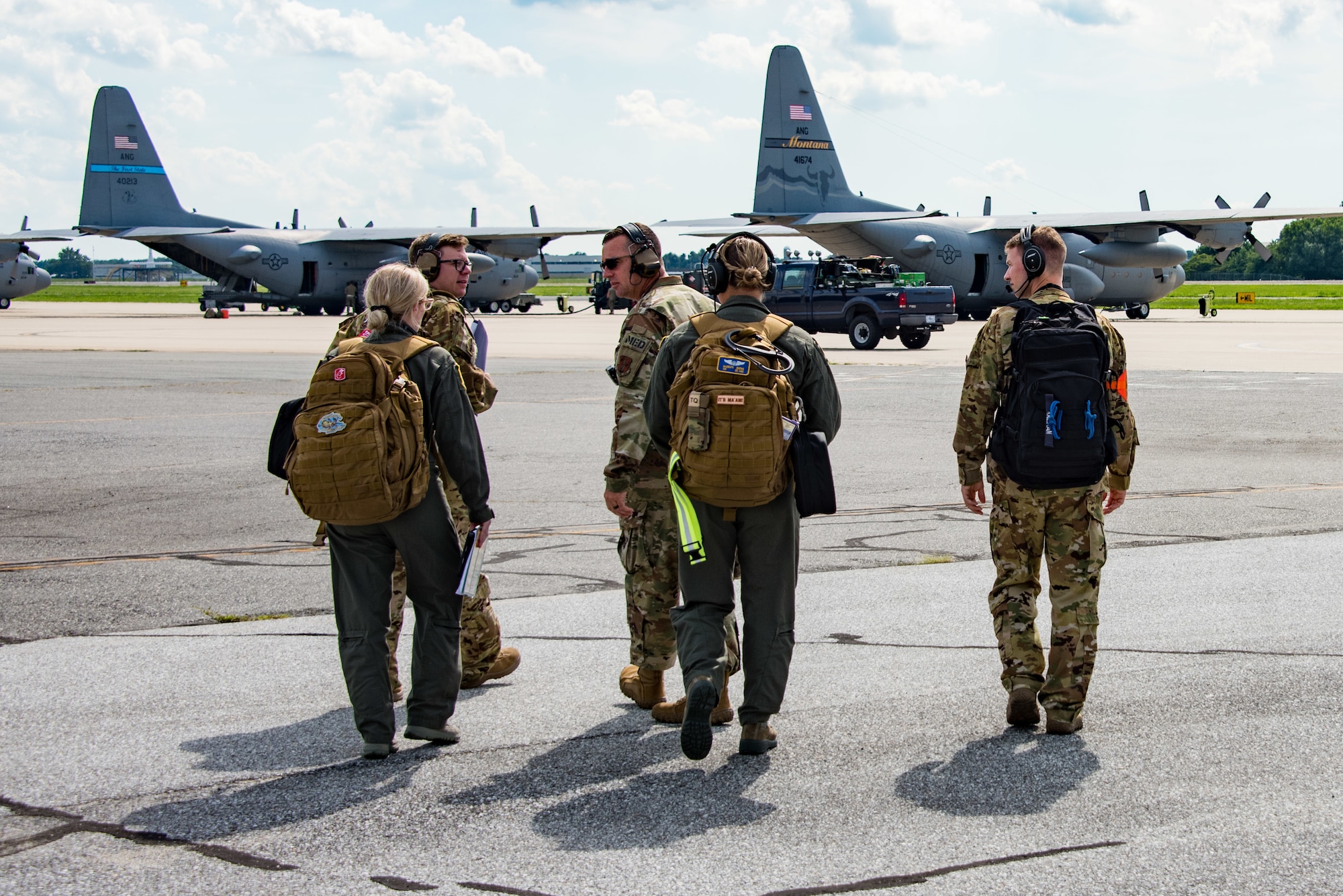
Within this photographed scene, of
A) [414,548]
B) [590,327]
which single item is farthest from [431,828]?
[590,327]

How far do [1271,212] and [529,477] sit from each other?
38362 millimetres

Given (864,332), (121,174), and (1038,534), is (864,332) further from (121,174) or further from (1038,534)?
(121,174)

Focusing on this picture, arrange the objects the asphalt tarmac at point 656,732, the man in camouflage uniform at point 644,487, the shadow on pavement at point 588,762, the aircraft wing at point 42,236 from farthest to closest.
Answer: the aircraft wing at point 42,236 → the man in camouflage uniform at point 644,487 → the shadow on pavement at point 588,762 → the asphalt tarmac at point 656,732

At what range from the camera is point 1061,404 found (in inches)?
193

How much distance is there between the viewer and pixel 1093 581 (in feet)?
16.5

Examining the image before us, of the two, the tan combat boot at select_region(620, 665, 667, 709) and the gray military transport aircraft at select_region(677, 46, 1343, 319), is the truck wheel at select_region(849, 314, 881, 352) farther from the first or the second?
the tan combat boot at select_region(620, 665, 667, 709)

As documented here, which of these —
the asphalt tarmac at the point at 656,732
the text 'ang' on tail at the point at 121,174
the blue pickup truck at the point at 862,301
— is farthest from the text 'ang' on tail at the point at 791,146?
the asphalt tarmac at the point at 656,732

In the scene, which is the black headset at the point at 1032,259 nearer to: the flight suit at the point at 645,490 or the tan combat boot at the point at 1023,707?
the flight suit at the point at 645,490

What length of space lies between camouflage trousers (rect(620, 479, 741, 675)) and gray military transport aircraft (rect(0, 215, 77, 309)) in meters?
51.0

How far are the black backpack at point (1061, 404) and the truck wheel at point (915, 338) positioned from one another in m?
26.1

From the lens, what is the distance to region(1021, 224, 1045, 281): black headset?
5.14 m

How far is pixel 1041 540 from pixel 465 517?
7.79ft

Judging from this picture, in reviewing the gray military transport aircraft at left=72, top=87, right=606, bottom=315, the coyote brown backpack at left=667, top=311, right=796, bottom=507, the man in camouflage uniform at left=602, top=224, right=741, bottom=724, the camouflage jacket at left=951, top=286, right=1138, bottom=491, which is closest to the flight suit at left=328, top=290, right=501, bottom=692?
the man in camouflage uniform at left=602, top=224, right=741, bottom=724

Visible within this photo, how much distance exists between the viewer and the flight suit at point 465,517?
A: 18.5ft
